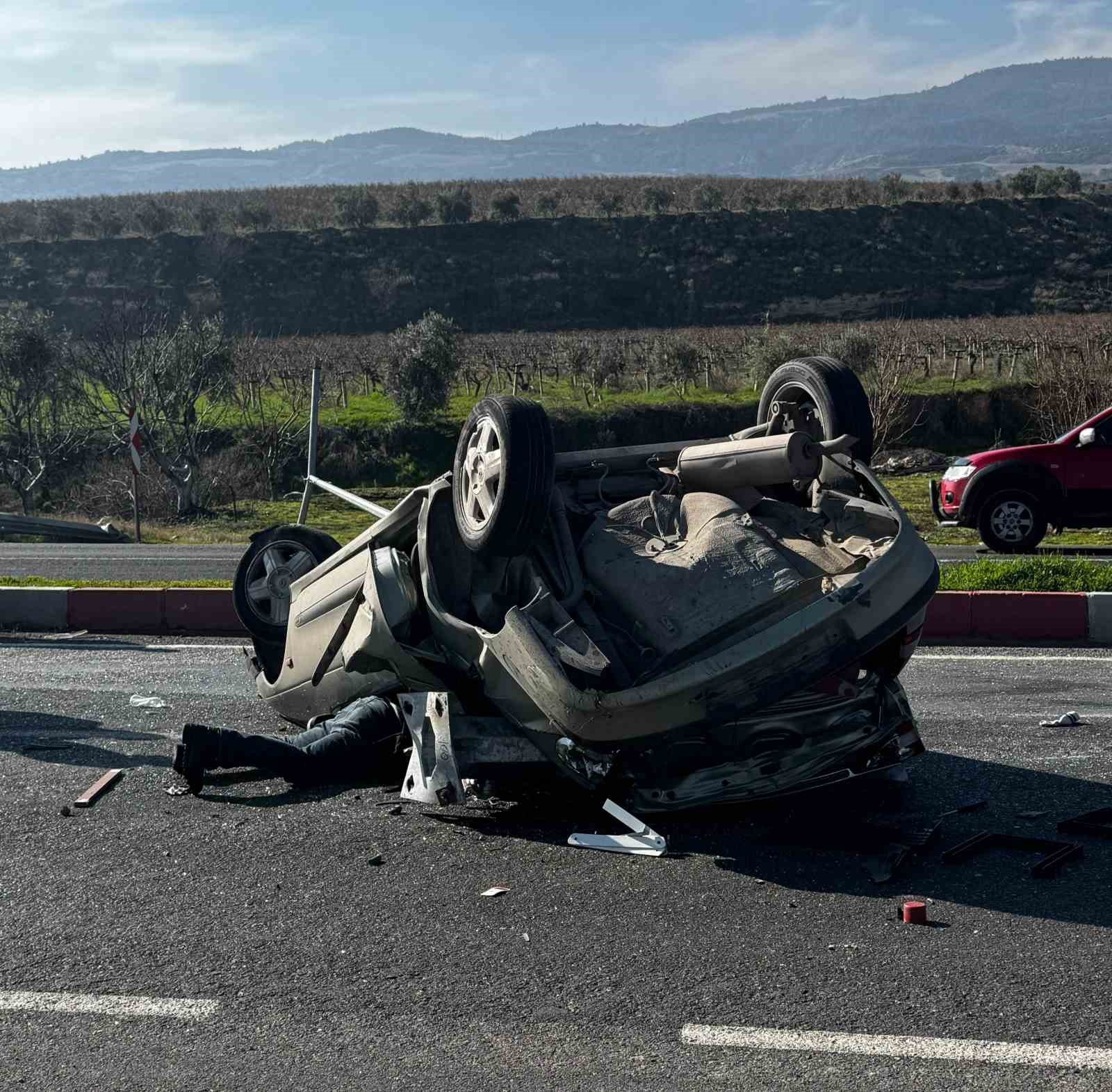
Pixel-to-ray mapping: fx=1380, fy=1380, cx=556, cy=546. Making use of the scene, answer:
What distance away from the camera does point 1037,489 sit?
15961mm

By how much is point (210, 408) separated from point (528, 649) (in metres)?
29.6

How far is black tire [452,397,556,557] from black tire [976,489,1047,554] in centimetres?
1152

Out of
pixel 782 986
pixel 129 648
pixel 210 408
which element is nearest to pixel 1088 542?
pixel 129 648

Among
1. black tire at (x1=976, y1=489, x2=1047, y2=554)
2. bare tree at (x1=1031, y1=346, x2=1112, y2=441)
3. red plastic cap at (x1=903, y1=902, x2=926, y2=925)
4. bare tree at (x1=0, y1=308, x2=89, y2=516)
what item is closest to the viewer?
red plastic cap at (x1=903, y1=902, x2=926, y2=925)

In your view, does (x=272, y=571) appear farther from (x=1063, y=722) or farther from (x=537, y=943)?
(x=1063, y=722)

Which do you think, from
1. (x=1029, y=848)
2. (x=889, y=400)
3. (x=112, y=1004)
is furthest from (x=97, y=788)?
(x=889, y=400)

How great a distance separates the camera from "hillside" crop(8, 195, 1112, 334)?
210ft

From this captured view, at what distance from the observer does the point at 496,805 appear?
6102 mm

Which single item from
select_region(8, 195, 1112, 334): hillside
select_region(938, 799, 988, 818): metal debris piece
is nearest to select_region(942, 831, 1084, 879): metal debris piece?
select_region(938, 799, 988, 818): metal debris piece

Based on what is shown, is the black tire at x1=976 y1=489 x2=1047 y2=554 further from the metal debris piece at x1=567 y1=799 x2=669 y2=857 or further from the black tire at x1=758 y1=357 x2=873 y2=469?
the metal debris piece at x1=567 y1=799 x2=669 y2=857

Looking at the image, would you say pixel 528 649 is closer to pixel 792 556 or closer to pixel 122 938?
pixel 792 556

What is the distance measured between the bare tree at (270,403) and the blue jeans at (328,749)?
26.0 m

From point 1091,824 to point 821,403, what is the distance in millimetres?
2123

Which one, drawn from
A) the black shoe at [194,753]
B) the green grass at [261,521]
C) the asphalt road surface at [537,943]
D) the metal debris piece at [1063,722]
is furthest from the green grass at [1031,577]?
the green grass at [261,521]
